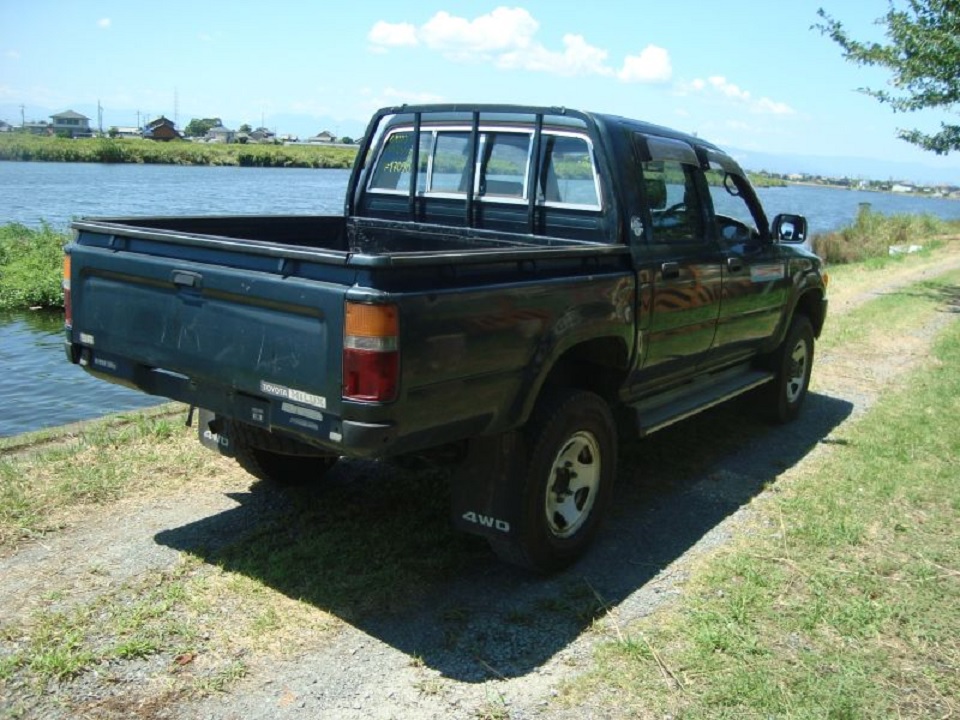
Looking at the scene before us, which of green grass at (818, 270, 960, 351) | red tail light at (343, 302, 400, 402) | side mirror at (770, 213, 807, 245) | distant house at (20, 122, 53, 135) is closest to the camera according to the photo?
red tail light at (343, 302, 400, 402)

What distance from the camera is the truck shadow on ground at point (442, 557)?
3.73 m

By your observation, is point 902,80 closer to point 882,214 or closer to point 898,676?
point 898,676

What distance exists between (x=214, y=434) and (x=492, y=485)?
144 cm

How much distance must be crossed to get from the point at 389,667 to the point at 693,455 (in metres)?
3.44

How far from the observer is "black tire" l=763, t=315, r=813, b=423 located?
6.90 metres

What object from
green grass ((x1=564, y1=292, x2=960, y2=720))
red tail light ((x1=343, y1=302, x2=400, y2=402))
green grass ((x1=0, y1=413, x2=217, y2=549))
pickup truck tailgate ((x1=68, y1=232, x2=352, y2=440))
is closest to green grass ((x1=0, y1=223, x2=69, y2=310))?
green grass ((x1=0, y1=413, x2=217, y2=549))

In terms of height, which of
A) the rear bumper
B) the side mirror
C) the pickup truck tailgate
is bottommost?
the rear bumper

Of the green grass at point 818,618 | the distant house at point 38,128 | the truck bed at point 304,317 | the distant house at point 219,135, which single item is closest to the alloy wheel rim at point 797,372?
the green grass at point 818,618

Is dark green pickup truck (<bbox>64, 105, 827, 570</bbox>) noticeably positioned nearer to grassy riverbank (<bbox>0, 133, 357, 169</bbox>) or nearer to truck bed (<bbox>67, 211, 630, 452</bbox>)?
truck bed (<bbox>67, 211, 630, 452</bbox>)

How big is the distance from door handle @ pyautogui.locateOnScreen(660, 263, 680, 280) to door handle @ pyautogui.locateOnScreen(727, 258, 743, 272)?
30.4 inches

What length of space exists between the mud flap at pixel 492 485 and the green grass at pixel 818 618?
709mm

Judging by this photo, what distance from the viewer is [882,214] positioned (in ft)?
99.6

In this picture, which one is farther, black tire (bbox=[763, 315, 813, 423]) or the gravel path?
black tire (bbox=[763, 315, 813, 423])

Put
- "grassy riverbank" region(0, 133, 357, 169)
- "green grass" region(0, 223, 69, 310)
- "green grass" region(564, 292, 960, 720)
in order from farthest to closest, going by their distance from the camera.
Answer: "grassy riverbank" region(0, 133, 357, 169) → "green grass" region(0, 223, 69, 310) → "green grass" region(564, 292, 960, 720)
